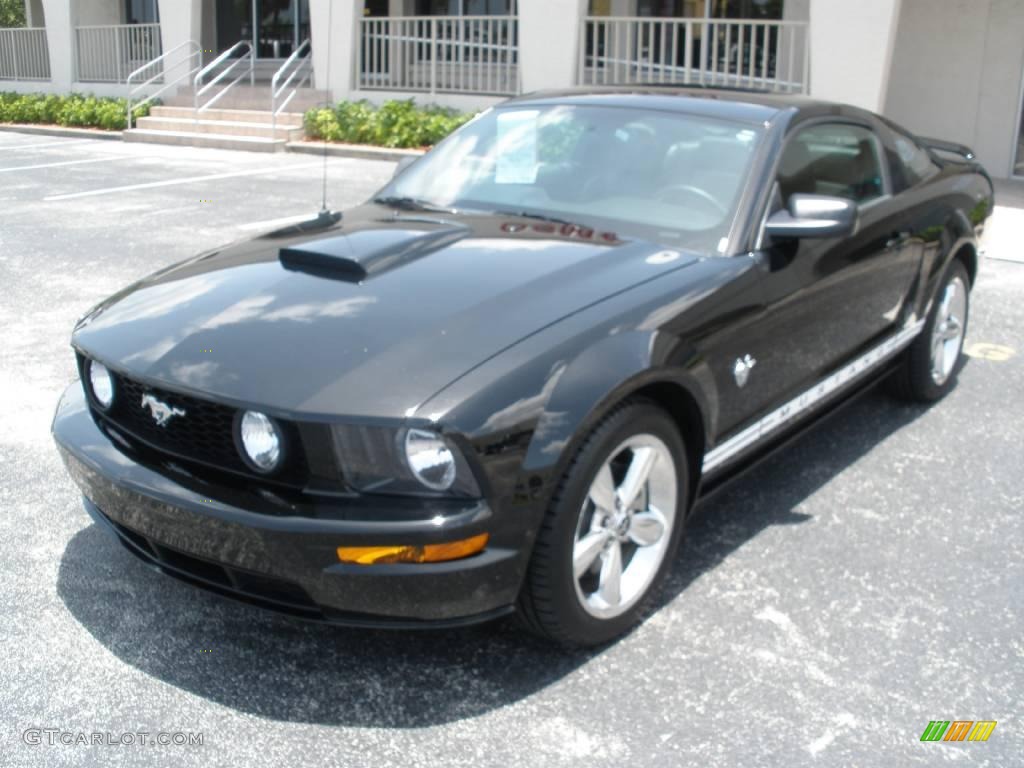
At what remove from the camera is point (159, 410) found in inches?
114

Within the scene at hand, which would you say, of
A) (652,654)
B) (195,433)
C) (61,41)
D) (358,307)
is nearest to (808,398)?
(652,654)

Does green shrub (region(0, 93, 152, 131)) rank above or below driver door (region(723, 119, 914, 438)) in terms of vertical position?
below

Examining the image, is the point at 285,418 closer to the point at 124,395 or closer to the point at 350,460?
the point at 350,460

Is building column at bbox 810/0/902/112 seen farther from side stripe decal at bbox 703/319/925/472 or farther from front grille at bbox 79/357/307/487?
front grille at bbox 79/357/307/487

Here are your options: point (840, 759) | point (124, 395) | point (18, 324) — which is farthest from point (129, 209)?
point (840, 759)

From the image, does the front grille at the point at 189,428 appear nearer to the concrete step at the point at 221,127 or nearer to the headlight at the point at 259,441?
the headlight at the point at 259,441

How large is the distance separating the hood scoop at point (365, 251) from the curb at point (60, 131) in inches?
637

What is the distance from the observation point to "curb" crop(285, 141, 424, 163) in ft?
49.2

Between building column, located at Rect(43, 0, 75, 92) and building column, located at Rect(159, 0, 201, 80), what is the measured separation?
288 centimetres

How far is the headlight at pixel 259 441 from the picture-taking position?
269cm

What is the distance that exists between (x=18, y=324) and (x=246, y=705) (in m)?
4.35

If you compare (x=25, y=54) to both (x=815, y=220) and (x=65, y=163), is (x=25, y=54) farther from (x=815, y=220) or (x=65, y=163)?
(x=815, y=220)

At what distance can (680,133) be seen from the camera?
3.96 meters

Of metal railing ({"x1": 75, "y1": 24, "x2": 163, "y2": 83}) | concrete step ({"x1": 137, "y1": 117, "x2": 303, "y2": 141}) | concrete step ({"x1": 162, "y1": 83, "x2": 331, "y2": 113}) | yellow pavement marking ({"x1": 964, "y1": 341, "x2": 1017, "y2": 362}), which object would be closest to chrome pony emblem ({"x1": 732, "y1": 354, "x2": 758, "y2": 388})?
yellow pavement marking ({"x1": 964, "y1": 341, "x2": 1017, "y2": 362})
